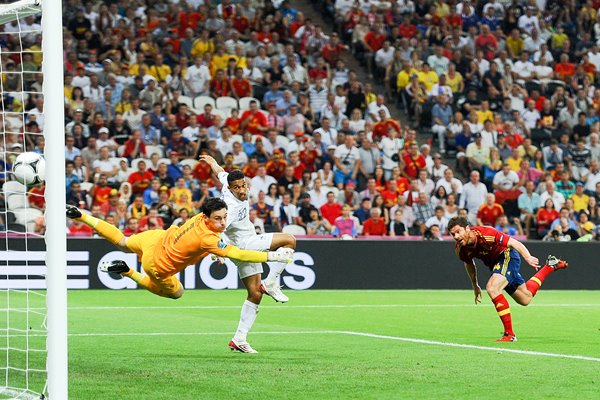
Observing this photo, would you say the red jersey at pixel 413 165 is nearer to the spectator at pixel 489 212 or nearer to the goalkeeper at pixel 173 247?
the spectator at pixel 489 212

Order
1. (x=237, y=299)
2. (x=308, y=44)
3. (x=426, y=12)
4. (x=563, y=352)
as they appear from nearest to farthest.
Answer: (x=563, y=352), (x=237, y=299), (x=308, y=44), (x=426, y=12)

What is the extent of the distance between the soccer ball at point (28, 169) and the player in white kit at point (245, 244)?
2.85 meters

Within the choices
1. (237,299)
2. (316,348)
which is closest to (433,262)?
(237,299)

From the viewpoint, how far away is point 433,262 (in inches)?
941

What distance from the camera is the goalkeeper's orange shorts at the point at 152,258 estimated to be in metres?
11.7

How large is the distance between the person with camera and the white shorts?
42.5 ft

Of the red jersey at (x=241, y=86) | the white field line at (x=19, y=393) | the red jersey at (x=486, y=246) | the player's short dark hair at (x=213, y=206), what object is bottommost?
the white field line at (x=19, y=393)

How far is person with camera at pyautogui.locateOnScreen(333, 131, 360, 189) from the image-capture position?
25.6 metres

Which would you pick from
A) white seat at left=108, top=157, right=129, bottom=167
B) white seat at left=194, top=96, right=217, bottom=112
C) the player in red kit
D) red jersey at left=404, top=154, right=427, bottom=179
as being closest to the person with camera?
red jersey at left=404, top=154, right=427, bottom=179

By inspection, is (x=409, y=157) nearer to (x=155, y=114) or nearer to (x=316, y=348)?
(x=155, y=114)

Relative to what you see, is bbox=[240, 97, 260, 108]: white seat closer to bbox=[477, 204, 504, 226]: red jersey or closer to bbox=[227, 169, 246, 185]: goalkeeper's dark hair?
bbox=[477, 204, 504, 226]: red jersey

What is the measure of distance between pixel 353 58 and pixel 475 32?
349cm

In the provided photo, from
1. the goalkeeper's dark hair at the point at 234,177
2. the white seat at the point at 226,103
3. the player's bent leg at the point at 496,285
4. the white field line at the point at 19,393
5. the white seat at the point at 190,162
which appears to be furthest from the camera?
the white seat at the point at 226,103

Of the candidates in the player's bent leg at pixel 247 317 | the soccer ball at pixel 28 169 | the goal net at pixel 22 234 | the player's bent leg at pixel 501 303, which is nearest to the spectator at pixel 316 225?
the goal net at pixel 22 234
